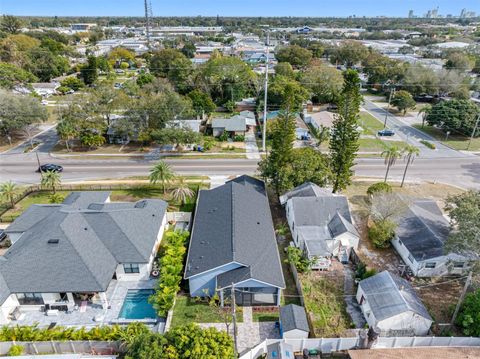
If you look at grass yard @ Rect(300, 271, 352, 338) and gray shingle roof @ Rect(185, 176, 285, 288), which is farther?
gray shingle roof @ Rect(185, 176, 285, 288)

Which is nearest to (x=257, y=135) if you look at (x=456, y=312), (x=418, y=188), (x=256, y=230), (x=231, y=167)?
(x=231, y=167)

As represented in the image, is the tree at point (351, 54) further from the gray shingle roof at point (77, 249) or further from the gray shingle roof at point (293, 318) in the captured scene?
the gray shingle roof at point (293, 318)

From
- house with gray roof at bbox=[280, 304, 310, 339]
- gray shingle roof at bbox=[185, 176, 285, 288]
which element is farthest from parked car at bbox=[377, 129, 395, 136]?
house with gray roof at bbox=[280, 304, 310, 339]

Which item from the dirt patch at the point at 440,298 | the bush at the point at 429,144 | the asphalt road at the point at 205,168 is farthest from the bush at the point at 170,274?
the bush at the point at 429,144

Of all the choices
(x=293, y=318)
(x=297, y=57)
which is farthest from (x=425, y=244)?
(x=297, y=57)

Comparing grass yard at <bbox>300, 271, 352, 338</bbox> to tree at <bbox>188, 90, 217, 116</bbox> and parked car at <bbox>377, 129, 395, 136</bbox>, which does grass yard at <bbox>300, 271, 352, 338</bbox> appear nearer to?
parked car at <bbox>377, 129, 395, 136</bbox>

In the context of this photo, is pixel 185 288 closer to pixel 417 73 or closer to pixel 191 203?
pixel 191 203
